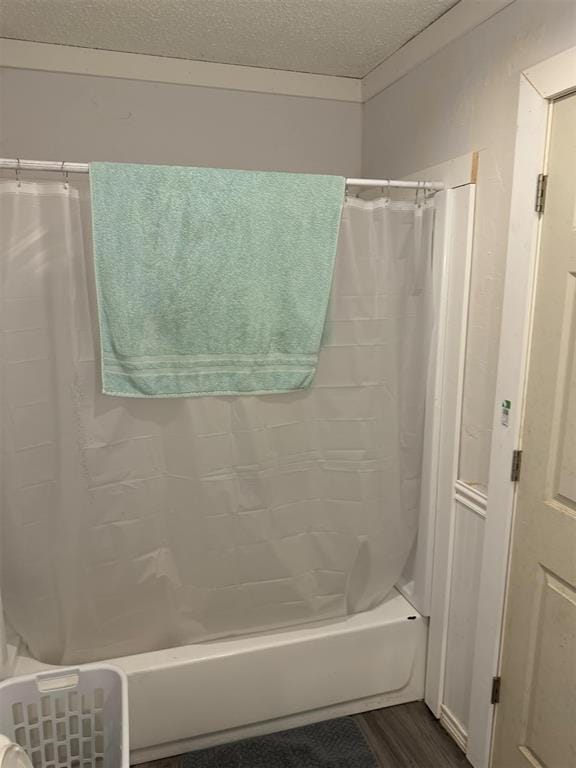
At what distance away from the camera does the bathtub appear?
1.74 metres

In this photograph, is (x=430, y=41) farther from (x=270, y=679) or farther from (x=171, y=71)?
(x=270, y=679)

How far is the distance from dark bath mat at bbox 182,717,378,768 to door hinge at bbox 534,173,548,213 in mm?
1739

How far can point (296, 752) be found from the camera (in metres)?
1.80

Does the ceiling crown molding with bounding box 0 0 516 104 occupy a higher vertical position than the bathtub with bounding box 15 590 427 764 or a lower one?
higher

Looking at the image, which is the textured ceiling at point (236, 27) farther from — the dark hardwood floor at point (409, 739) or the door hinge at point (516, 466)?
the dark hardwood floor at point (409, 739)

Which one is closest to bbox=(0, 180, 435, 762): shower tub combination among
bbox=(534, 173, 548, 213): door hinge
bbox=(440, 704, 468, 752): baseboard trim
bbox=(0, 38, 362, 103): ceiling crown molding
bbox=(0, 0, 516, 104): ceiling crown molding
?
bbox=(440, 704, 468, 752): baseboard trim

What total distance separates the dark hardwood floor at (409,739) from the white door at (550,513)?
29cm

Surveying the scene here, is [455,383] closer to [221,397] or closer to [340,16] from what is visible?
[221,397]

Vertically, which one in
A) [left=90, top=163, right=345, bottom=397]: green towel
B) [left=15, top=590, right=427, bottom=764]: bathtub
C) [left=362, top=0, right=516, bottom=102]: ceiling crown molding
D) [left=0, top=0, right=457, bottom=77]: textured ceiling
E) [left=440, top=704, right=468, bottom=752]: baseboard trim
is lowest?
[left=440, top=704, right=468, bottom=752]: baseboard trim

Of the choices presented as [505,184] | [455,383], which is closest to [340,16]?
[505,184]

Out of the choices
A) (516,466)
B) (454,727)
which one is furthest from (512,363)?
(454,727)

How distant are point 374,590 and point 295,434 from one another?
2.22ft

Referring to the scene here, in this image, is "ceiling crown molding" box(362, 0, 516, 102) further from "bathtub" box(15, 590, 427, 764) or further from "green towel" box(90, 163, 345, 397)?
"bathtub" box(15, 590, 427, 764)

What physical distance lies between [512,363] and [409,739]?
1323 mm
